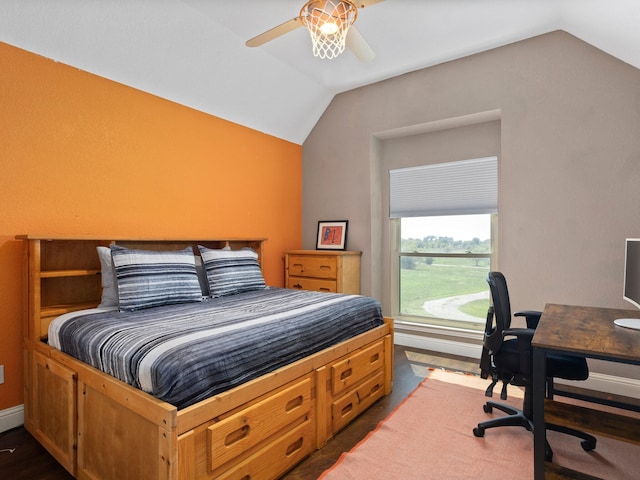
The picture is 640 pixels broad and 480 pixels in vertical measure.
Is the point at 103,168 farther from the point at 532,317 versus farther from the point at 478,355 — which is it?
the point at 478,355

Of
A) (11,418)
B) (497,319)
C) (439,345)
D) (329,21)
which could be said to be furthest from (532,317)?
(11,418)

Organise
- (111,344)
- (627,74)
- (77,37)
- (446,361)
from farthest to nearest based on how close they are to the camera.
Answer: (446,361) < (627,74) < (77,37) < (111,344)

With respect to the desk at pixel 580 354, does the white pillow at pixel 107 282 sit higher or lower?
higher

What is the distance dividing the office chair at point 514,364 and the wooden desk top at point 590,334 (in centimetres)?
18

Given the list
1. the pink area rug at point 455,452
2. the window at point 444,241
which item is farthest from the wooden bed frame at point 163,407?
the window at point 444,241

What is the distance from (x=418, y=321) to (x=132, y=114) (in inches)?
133

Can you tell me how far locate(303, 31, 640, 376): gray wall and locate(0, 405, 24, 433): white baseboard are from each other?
300 centimetres

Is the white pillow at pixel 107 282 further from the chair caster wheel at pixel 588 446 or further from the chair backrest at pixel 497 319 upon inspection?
the chair caster wheel at pixel 588 446

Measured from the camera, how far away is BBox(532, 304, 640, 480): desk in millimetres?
1435

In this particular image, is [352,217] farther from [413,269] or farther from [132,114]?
[132,114]

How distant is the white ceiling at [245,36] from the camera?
2312 millimetres

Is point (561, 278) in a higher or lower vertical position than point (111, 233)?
lower

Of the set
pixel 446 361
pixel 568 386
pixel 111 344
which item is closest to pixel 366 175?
pixel 446 361

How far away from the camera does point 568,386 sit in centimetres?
288
